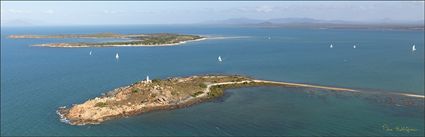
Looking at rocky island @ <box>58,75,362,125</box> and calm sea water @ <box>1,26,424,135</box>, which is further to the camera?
rocky island @ <box>58,75,362,125</box>

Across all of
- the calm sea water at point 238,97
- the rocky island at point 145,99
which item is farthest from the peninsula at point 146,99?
the calm sea water at point 238,97

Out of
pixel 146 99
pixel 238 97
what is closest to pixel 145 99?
pixel 146 99

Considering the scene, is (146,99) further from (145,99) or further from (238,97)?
(238,97)

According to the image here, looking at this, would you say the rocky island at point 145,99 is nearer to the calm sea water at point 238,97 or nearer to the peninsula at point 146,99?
the peninsula at point 146,99

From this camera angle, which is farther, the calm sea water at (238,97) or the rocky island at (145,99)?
the rocky island at (145,99)

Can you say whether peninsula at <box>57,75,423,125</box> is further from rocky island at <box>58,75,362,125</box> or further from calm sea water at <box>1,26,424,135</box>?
calm sea water at <box>1,26,424,135</box>

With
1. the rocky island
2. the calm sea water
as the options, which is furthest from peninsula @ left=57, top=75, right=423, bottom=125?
the calm sea water

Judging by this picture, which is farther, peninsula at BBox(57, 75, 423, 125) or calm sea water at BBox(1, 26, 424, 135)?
peninsula at BBox(57, 75, 423, 125)

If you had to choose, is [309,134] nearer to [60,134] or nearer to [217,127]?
[217,127]
